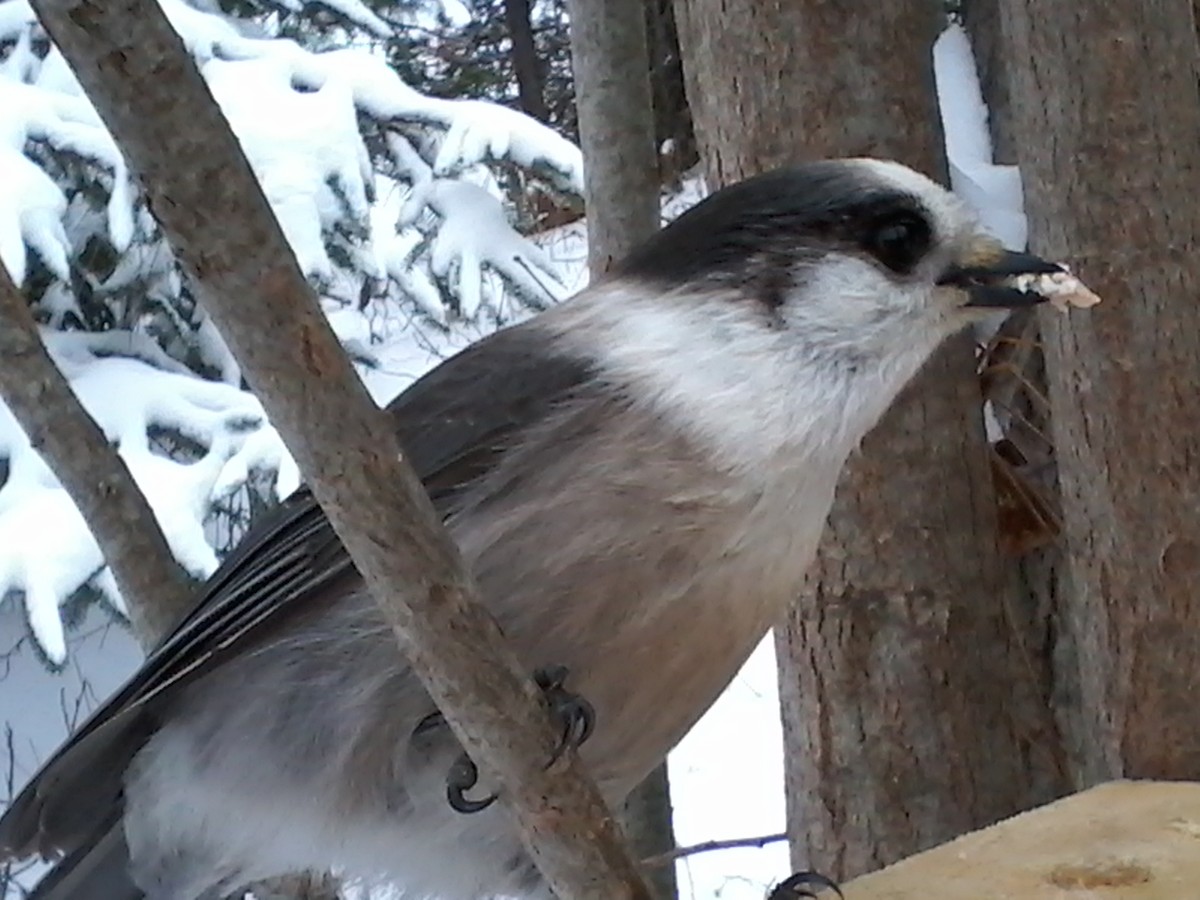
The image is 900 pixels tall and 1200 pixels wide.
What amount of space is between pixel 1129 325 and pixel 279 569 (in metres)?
0.88

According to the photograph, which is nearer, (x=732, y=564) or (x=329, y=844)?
(x=732, y=564)

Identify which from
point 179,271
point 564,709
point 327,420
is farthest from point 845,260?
point 179,271

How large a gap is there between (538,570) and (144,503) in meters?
0.45

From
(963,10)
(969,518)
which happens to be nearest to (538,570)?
(969,518)

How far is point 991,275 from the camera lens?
1.26 meters

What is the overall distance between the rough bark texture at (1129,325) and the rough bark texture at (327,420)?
0.90 meters

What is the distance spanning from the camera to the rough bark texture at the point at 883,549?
1682mm

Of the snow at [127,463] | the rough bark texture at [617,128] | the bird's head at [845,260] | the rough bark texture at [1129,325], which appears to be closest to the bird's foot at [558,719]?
the bird's head at [845,260]

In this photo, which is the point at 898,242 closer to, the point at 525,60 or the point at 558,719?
the point at 558,719

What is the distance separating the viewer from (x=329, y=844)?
124 centimetres

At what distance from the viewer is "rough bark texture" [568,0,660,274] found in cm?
195

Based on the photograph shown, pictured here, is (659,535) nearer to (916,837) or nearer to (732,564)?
(732,564)

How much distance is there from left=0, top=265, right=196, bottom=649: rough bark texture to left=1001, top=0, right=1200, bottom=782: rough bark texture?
35.3 inches

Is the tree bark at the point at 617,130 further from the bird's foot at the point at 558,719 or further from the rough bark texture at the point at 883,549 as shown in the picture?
the bird's foot at the point at 558,719
